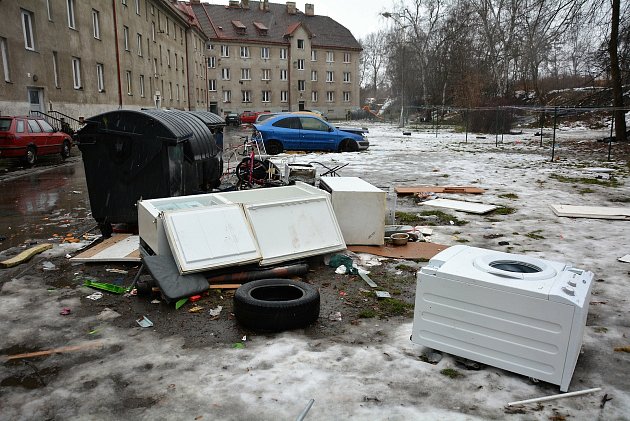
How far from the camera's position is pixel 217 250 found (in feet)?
15.9

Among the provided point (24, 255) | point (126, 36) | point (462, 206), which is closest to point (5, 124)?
point (24, 255)

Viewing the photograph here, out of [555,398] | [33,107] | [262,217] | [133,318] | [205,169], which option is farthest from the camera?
[33,107]

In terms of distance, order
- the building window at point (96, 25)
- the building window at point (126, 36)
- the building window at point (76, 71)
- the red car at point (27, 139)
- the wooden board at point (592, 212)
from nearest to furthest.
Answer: the wooden board at point (592, 212), the red car at point (27, 139), the building window at point (76, 71), the building window at point (96, 25), the building window at point (126, 36)

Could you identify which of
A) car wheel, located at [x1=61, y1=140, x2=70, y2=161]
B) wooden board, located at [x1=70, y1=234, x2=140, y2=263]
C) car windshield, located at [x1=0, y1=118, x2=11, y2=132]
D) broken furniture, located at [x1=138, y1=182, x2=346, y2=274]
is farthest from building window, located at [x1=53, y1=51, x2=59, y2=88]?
broken furniture, located at [x1=138, y1=182, x2=346, y2=274]

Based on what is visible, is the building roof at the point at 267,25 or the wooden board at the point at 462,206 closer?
the wooden board at the point at 462,206

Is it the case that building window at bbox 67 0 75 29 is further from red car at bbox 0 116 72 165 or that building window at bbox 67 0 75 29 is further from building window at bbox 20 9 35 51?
red car at bbox 0 116 72 165

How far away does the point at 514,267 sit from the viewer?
3543 millimetres

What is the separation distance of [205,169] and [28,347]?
17.3 feet

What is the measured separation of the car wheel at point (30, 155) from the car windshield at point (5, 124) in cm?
82

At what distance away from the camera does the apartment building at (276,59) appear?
5878 centimetres

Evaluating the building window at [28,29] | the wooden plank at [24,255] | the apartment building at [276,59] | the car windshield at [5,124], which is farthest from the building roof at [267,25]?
the wooden plank at [24,255]

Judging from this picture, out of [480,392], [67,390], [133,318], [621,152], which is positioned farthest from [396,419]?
[621,152]

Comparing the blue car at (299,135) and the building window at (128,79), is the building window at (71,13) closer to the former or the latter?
the building window at (128,79)

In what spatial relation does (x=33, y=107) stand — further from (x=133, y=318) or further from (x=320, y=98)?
(x=320, y=98)
